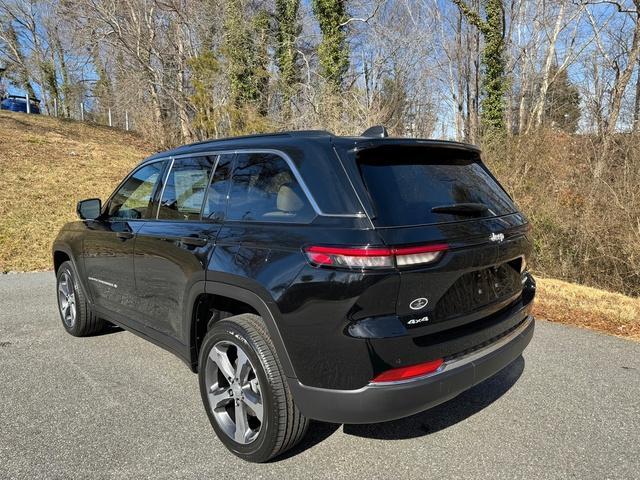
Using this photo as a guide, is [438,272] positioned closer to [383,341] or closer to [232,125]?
[383,341]

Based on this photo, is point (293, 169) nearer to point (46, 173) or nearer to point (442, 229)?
point (442, 229)

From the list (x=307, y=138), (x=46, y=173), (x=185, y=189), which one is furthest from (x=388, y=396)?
(x=46, y=173)

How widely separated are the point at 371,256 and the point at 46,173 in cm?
1712

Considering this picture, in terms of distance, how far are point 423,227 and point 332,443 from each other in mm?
1442

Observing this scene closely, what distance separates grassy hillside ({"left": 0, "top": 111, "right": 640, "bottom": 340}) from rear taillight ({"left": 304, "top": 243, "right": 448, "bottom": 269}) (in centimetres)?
366

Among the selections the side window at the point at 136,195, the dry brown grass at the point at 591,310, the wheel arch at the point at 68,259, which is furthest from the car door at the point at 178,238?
the dry brown grass at the point at 591,310

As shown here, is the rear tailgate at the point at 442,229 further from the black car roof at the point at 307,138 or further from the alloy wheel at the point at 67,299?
the alloy wheel at the point at 67,299

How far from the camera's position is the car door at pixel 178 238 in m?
3.02

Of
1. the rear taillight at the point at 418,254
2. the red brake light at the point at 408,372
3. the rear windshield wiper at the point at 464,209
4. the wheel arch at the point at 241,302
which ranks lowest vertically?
the red brake light at the point at 408,372

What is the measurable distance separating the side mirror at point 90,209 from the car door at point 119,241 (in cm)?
5

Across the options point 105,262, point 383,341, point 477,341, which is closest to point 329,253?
point 383,341

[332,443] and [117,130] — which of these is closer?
[332,443]

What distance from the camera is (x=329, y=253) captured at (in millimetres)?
2279

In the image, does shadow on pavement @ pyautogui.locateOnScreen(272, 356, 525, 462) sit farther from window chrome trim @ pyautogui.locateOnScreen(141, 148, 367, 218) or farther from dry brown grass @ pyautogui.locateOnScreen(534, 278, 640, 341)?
dry brown grass @ pyautogui.locateOnScreen(534, 278, 640, 341)
